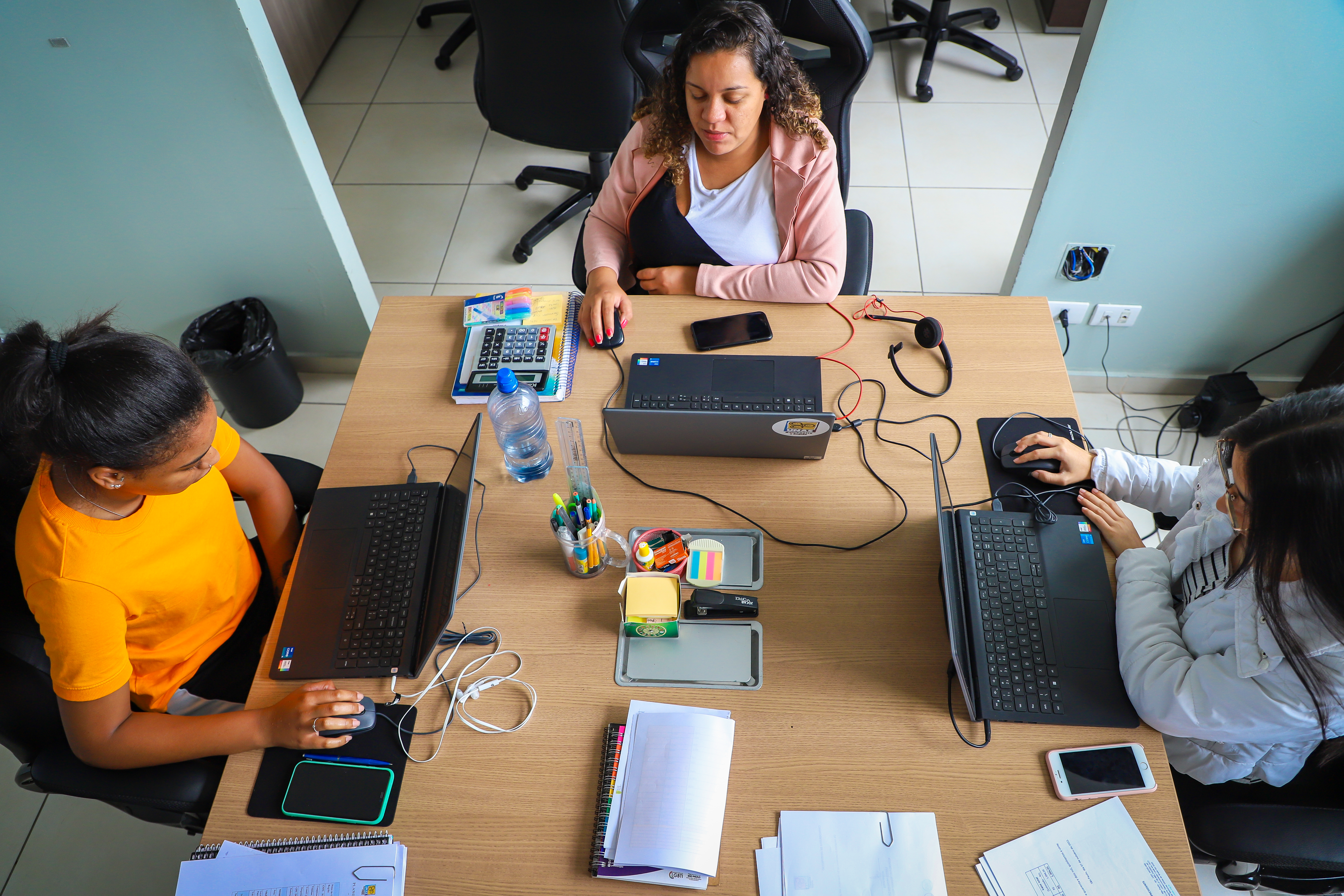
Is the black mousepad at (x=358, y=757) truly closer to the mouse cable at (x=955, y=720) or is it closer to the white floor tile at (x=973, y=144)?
the mouse cable at (x=955, y=720)

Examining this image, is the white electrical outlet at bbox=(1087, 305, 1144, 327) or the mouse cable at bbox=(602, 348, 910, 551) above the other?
the mouse cable at bbox=(602, 348, 910, 551)

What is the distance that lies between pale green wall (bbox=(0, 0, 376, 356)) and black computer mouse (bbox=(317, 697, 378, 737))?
155 centimetres

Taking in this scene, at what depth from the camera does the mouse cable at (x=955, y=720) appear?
1109 mm

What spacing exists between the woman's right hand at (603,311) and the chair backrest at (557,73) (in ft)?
2.83

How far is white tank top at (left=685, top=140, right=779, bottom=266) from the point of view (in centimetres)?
172

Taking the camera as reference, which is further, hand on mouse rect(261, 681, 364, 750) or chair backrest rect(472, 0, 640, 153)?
chair backrest rect(472, 0, 640, 153)

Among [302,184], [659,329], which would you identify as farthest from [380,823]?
[302,184]

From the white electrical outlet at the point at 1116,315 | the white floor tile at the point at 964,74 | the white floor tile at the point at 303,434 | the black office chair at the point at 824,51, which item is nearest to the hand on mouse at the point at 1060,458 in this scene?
the black office chair at the point at 824,51

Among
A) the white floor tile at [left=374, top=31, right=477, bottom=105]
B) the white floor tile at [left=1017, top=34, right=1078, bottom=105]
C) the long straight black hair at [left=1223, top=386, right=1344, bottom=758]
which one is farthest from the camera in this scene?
the white floor tile at [left=374, top=31, right=477, bottom=105]

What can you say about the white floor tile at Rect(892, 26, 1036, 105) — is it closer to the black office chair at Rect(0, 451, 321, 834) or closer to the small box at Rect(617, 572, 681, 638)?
the small box at Rect(617, 572, 681, 638)

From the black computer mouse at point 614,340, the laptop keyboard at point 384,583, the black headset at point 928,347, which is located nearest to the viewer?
the laptop keyboard at point 384,583

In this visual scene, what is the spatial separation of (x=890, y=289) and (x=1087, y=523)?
1572 mm

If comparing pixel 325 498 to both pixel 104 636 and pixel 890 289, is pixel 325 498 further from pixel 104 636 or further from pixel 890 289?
pixel 890 289

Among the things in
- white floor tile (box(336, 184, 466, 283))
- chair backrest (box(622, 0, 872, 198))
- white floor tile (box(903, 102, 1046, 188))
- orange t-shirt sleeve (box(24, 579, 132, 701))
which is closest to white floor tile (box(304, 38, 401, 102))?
white floor tile (box(903, 102, 1046, 188))
